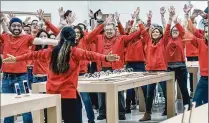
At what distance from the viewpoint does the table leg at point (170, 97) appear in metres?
5.98

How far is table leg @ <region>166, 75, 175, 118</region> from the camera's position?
598 centimetres

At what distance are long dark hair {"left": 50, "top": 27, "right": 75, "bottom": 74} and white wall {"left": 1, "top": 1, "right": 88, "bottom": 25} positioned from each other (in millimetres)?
7180

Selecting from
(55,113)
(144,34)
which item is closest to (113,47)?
(144,34)

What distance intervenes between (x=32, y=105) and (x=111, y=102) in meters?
1.27

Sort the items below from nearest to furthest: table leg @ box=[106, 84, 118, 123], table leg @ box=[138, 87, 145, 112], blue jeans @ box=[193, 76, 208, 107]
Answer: table leg @ box=[106, 84, 118, 123] → blue jeans @ box=[193, 76, 208, 107] → table leg @ box=[138, 87, 145, 112]

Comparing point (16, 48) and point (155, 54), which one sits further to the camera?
point (155, 54)

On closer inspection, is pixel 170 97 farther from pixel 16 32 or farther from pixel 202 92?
pixel 16 32

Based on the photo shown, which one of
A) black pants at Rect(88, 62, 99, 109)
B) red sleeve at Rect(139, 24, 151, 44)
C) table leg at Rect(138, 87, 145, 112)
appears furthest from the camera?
black pants at Rect(88, 62, 99, 109)

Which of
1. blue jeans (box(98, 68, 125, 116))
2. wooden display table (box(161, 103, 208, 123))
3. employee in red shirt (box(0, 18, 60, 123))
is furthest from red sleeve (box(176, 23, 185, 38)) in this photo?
wooden display table (box(161, 103, 208, 123))

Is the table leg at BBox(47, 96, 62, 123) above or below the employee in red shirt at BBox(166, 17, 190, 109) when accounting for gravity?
below

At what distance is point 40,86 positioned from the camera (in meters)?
4.50

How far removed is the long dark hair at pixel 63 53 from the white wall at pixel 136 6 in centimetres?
829

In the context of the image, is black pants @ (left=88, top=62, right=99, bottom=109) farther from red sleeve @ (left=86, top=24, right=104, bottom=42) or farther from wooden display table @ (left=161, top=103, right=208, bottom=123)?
wooden display table @ (left=161, top=103, right=208, bottom=123)

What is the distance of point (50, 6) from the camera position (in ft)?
40.2
